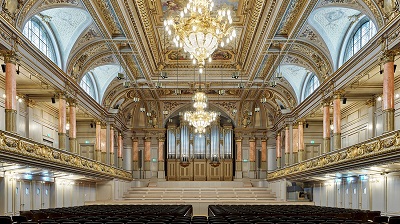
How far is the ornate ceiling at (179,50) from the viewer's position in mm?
18578

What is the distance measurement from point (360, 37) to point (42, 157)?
45.0 feet

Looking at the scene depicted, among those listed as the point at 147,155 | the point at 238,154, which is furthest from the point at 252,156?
the point at 147,155

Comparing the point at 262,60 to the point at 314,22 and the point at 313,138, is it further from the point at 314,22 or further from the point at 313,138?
the point at 313,138

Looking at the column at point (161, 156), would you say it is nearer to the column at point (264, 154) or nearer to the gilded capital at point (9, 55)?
the column at point (264, 154)

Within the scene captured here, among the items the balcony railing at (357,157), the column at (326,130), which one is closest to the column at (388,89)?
the balcony railing at (357,157)

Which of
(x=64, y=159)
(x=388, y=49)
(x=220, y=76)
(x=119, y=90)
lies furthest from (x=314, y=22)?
(x=119, y=90)

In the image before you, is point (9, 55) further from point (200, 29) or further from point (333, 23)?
point (333, 23)

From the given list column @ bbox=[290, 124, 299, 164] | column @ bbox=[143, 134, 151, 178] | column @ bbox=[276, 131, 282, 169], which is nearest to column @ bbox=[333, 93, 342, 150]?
column @ bbox=[290, 124, 299, 164]

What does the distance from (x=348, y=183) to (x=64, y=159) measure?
13.7 metres

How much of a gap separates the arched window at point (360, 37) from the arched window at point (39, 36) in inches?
524

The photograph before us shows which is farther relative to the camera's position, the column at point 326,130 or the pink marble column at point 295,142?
the pink marble column at point 295,142

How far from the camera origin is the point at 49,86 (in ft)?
72.0

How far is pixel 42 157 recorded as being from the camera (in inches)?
706

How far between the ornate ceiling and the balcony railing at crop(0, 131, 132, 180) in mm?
4028
